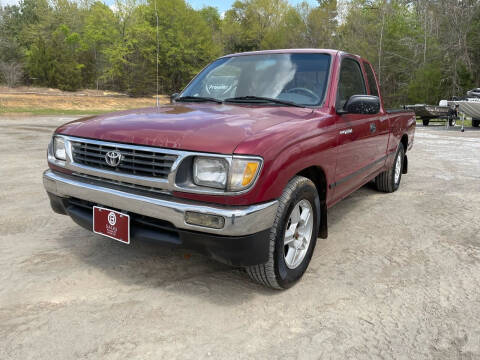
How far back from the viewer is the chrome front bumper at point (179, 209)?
2211 mm

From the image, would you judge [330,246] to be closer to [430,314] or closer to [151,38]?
[430,314]

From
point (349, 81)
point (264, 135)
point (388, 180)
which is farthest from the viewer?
point (388, 180)

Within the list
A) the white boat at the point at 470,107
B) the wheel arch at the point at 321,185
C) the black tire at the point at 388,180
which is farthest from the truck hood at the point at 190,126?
the white boat at the point at 470,107

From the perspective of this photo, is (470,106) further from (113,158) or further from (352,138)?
(113,158)

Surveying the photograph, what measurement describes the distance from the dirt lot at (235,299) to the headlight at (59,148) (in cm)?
82

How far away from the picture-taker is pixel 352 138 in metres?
3.51

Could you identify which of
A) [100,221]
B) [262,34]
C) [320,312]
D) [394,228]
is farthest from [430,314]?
[262,34]

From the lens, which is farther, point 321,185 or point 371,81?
point 371,81

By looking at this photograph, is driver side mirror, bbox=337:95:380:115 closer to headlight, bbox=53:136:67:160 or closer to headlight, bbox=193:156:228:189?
headlight, bbox=193:156:228:189

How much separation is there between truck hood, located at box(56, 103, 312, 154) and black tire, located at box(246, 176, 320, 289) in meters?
0.43

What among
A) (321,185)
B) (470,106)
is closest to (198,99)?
(321,185)

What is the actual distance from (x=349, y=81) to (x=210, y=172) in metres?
2.16

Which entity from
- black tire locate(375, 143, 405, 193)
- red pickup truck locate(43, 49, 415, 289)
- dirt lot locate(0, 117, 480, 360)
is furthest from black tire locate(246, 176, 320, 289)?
black tire locate(375, 143, 405, 193)

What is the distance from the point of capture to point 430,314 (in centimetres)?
248
